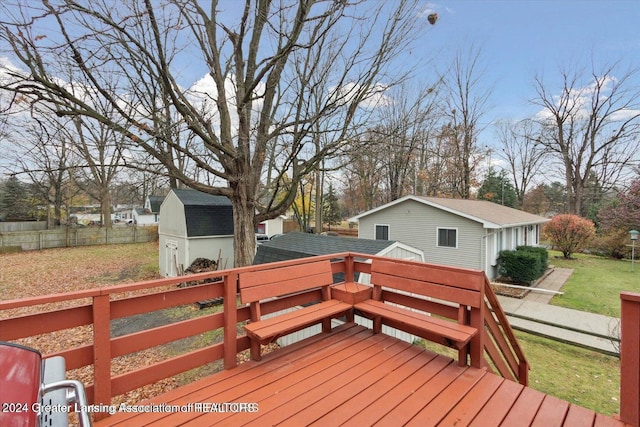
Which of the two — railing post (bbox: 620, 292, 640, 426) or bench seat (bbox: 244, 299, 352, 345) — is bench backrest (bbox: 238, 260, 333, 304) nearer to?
bench seat (bbox: 244, 299, 352, 345)

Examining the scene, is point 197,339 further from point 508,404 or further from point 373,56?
point 373,56

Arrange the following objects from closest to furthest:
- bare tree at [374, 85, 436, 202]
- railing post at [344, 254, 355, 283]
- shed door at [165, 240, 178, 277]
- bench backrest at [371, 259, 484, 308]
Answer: bench backrest at [371, 259, 484, 308] → railing post at [344, 254, 355, 283] → shed door at [165, 240, 178, 277] → bare tree at [374, 85, 436, 202]

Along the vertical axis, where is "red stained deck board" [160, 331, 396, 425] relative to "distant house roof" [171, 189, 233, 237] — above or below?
below

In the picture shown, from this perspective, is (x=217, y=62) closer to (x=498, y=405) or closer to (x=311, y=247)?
(x=311, y=247)

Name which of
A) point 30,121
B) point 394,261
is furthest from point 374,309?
point 30,121

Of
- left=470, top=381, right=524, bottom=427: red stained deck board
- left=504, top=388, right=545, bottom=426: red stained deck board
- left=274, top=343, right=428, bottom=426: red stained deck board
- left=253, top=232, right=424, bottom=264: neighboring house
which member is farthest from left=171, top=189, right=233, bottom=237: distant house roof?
left=504, top=388, right=545, bottom=426: red stained deck board

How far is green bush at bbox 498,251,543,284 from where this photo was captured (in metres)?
12.1

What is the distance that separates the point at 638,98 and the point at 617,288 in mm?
16984

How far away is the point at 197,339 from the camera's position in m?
7.18

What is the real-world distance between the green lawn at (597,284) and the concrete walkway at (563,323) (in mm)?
644

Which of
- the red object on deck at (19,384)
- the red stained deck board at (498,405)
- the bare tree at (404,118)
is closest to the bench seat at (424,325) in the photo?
the red stained deck board at (498,405)

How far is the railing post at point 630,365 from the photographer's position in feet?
6.72

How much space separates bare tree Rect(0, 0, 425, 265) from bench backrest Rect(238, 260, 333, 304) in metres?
4.54

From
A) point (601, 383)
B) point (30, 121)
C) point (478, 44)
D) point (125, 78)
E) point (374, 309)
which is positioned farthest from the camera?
point (478, 44)
